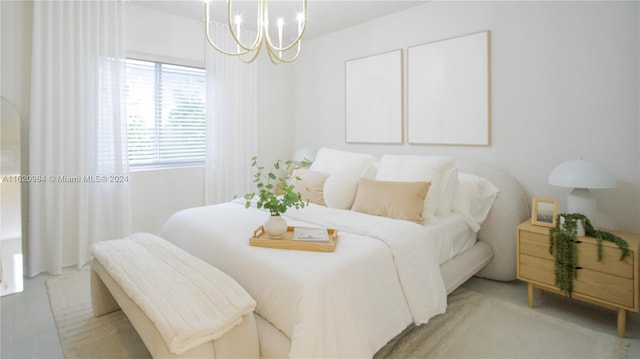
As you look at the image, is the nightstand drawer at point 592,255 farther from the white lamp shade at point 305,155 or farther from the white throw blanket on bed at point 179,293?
the white lamp shade at point 305,155

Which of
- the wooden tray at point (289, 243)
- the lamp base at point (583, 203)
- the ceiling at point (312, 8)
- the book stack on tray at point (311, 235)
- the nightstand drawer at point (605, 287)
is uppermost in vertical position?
Answer: the ceiling at point (312, 8)

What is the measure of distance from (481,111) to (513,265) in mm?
1346

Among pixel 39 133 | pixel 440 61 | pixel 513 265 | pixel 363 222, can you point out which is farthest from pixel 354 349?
pixel 39 133

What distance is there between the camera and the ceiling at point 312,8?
131 inches

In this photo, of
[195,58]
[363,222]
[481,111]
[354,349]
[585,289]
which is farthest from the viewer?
[195,58]

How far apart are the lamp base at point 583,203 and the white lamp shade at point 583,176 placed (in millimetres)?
165

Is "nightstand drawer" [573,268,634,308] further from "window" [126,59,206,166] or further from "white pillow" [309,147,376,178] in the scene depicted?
"window" [126,59,206,166]

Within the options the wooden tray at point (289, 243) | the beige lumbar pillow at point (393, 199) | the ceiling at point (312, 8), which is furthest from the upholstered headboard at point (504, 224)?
the ceiling at point (312, 8)

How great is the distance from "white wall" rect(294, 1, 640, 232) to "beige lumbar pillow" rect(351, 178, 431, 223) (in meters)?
1.00

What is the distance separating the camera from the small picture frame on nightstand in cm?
237

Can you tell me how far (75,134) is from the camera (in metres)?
3.06

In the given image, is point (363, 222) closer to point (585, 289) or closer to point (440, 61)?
point (585, 289)

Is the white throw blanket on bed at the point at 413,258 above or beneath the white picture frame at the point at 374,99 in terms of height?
beneath

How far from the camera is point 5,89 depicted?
2.82m
